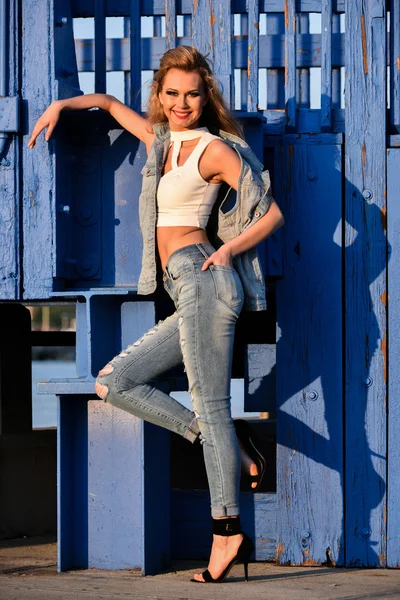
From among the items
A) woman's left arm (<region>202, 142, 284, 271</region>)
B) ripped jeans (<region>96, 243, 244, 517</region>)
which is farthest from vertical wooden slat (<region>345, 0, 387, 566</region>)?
ripped jeans (<region>96, 243, 244, 517</region>)

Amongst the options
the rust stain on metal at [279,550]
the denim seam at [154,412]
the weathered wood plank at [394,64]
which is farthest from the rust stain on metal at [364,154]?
the rust stain on metal at [279,550]

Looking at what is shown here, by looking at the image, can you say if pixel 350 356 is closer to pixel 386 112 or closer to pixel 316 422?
pixel 316 422

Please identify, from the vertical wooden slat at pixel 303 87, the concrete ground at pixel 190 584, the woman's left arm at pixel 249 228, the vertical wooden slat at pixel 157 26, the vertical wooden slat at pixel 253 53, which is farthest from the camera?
the vertical wooden slat at pixel 157 26

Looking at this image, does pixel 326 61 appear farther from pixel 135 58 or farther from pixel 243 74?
pixel 243 74

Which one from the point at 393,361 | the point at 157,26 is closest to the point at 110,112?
the point at 393,361

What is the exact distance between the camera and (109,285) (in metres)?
4.57

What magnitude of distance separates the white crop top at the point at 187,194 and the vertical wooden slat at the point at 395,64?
3.17 ft

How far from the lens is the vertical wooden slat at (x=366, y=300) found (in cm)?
465

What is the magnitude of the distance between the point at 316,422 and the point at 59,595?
1.38m

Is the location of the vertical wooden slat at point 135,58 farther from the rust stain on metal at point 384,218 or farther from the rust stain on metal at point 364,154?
the rust stain on metal at point 384,218

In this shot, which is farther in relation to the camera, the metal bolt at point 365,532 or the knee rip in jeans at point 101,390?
the metal bolt at point 365,532

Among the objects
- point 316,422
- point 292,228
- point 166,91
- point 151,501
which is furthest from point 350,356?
point 166,91

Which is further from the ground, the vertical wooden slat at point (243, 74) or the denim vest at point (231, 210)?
the vertical wooden slat at point (243, 74)

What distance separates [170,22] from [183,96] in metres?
0.67
